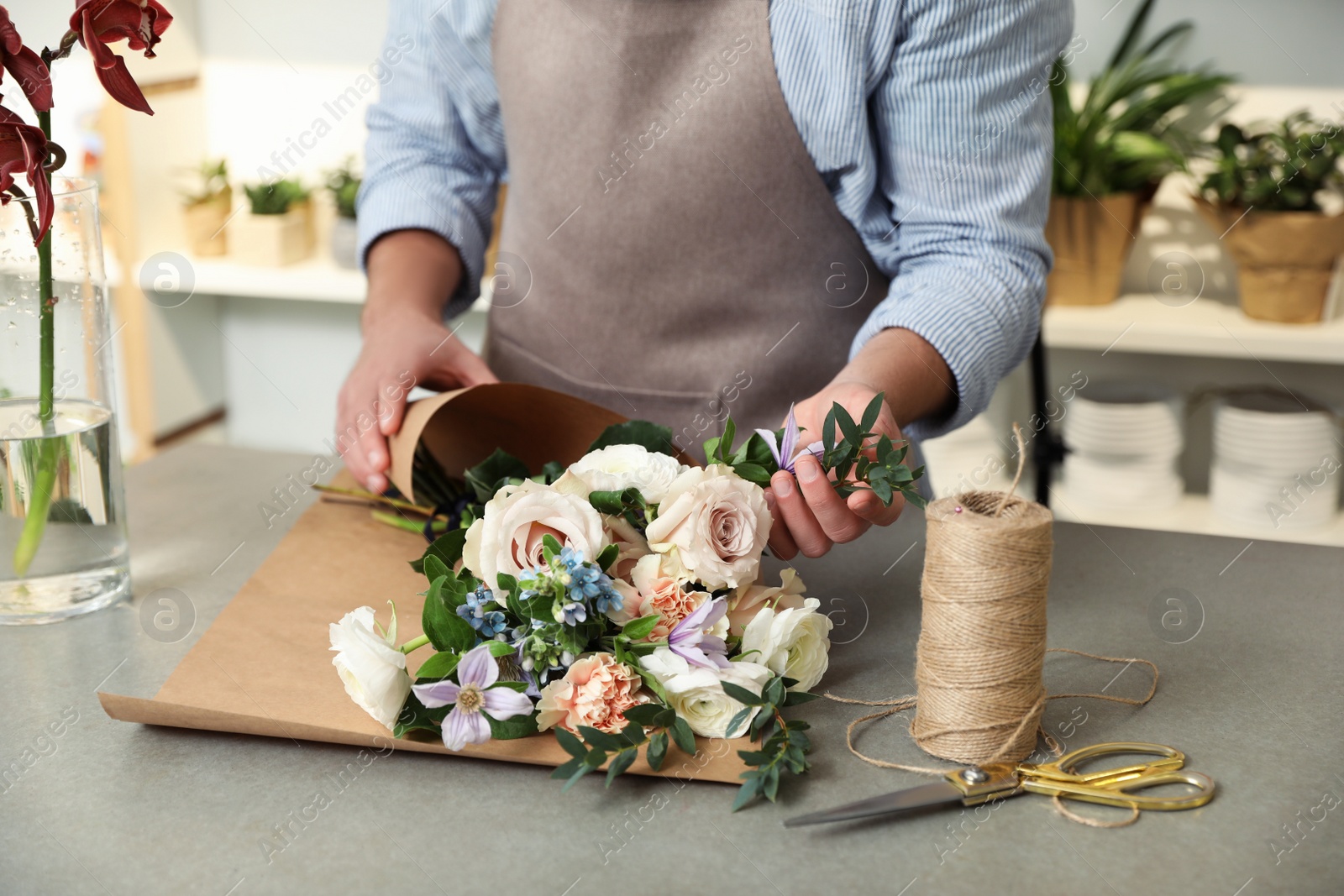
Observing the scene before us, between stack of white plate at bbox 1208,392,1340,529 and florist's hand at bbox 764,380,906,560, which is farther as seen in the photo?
stack of white plate at bbox 1208,392,1340,529

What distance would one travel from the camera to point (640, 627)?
2.07ft

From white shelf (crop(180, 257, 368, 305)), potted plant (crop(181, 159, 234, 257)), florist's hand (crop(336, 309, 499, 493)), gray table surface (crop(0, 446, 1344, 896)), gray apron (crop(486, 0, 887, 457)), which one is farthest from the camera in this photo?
potted plant (crop(181, 159, 234, 257))

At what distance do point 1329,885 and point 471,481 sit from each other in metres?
0.55

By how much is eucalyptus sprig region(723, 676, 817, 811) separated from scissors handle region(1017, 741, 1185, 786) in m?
0.12

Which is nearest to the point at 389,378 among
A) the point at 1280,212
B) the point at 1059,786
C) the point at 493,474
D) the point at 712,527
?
the point at 493,474

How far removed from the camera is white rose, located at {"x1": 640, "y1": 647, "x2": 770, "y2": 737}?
62cm

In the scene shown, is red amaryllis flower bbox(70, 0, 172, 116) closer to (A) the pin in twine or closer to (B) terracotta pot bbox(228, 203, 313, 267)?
(A) the pin in twine

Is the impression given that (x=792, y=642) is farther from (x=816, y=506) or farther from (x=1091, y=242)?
(x=1091, y=242)

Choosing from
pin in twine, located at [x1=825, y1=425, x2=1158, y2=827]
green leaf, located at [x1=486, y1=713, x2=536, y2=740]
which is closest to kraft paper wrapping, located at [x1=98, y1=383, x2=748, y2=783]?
green leaf, located at [x1=486, y1=713, x2=536, y2=740]

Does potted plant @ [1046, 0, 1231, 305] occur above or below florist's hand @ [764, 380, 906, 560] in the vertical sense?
above

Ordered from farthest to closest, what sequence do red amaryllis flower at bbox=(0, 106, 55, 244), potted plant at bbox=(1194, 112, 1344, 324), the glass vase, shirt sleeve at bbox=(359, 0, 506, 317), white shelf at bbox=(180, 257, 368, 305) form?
white shelf at bbox=(180, 257, 368, 305)
potted plant at bbox=(1194, 112, 1344, 324)
shirt sleeve at bbox=(359, 0, 506, 317)
the glass vase
red amaryllis flower at bbox=(0, 106, 55, 244)

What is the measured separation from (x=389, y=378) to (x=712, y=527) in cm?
42

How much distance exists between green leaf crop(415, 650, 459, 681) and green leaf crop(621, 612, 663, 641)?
9 centimetres

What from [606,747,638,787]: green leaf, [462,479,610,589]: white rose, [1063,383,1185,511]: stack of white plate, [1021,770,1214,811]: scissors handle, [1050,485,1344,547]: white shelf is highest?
[462,479,610,589]: white rose
